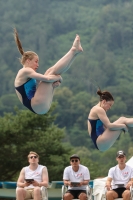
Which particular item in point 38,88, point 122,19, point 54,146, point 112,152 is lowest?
point 38,88

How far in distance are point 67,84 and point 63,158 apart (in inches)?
2928

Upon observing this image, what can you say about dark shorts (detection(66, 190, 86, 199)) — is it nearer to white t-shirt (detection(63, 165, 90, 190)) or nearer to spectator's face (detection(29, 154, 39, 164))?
white t-shirt (detection(63, 165, 90, 190))

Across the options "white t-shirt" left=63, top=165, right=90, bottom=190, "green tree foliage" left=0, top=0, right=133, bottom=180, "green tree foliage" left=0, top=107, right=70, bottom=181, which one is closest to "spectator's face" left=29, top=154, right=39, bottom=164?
"white t-shirt" left=63, top=165, right=90, bottom=190

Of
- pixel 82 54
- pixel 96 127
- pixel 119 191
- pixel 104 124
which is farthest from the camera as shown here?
pixel 82 54

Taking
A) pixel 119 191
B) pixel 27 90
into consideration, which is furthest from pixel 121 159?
pixel 27 90

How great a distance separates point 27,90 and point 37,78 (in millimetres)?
477

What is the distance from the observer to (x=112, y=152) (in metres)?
75.1

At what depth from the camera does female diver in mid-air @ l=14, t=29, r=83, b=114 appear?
467 inches

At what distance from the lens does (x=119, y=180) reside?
1562 cm

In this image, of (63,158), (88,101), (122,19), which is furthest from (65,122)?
(63,158)

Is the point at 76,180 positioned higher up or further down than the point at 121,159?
further down

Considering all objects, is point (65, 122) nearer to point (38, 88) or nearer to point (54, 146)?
point (54, 146)

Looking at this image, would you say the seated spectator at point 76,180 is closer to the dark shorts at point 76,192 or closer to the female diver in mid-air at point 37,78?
the dark shorts at point 76,192

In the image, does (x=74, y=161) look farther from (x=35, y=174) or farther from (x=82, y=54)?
(x=82, y=54)
